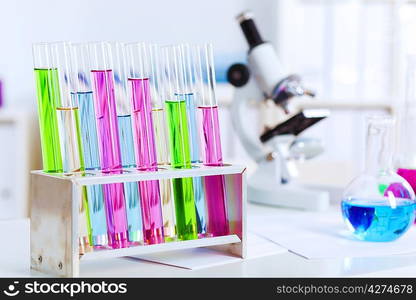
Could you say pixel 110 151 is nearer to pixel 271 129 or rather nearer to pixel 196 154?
pixel 196 154

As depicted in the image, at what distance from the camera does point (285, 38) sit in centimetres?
406

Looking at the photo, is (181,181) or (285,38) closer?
(181,181)

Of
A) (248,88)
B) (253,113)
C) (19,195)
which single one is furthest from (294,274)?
(253,113)

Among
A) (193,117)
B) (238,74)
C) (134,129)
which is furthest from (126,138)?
(238,74)

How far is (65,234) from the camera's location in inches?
40.6

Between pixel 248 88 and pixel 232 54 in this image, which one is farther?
pixel 232 54

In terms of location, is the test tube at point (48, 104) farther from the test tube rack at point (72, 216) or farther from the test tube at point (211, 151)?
the test tube at point (211, 151)

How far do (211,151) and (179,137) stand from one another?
0.06m

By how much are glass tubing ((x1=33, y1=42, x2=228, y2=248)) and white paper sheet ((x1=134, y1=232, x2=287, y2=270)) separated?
0.13 ft

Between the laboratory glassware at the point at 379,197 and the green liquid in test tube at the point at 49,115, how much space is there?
1.81ft

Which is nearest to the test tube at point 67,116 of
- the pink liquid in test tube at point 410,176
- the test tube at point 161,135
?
the test tube at point 161,135

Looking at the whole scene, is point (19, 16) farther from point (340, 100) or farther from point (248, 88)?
point (248, 88)

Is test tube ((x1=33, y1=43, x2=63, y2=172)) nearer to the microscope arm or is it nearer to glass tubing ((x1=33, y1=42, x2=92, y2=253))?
glass tubing ((x1=33, y1=42, x2=92, y2=253))

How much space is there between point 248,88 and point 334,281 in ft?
3.32
